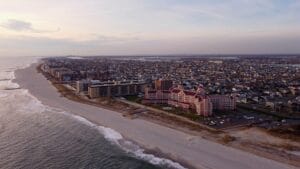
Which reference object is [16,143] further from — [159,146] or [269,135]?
[269,135]

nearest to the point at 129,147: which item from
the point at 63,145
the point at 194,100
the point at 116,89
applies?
the point at 63,145

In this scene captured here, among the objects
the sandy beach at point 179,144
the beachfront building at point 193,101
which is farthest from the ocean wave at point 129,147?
the beachfront building at point 193,101

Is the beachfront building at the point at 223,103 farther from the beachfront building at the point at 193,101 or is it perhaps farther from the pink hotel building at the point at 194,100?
the beachfront building at the point at 193,101

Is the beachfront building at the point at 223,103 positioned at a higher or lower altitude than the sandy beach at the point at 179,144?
higher

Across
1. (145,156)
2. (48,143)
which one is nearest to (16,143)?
(48,143)

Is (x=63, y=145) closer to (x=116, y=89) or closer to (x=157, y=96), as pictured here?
(x=157, y=96)

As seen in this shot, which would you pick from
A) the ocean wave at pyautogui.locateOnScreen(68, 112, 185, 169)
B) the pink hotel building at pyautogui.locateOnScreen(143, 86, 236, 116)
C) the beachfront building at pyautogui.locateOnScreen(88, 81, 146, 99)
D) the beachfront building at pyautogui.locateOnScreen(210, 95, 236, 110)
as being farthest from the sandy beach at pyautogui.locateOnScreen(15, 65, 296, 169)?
the beachfront building at pyautogui.locateOnScreen(88, 81, 146, 99)

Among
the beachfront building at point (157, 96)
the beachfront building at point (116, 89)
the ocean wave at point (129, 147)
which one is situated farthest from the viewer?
the beachfront building at point (116, 89)
